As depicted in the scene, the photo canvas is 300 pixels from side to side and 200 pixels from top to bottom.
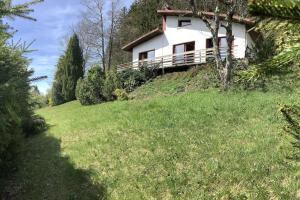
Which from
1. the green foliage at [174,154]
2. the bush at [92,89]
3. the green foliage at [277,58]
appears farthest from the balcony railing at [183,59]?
the green foliage at [277,58]

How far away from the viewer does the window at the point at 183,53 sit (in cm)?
3192

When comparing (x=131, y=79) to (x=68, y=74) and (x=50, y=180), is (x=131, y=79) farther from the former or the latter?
(x=50, y=180)

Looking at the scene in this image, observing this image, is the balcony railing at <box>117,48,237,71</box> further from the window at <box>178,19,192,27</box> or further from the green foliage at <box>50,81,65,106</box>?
the green foliage at <box>50,81,65,106</box>

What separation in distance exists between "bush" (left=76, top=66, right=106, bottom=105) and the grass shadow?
50.3 feet

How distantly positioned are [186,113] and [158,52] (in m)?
20.0

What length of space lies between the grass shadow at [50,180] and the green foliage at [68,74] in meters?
28.0

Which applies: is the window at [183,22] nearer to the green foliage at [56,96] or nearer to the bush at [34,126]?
the green foliage at [56,96]

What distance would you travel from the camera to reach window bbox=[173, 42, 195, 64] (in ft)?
105

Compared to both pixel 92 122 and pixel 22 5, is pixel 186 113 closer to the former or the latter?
pixel 92 122

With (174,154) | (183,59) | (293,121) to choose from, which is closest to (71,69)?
(183,59)

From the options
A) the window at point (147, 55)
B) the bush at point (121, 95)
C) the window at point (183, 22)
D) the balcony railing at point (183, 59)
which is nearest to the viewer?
the bush at point (121, 95)

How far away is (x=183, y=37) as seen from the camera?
114 feet

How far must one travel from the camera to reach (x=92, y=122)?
18.7 meters

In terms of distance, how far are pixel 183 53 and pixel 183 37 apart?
3251 mm
